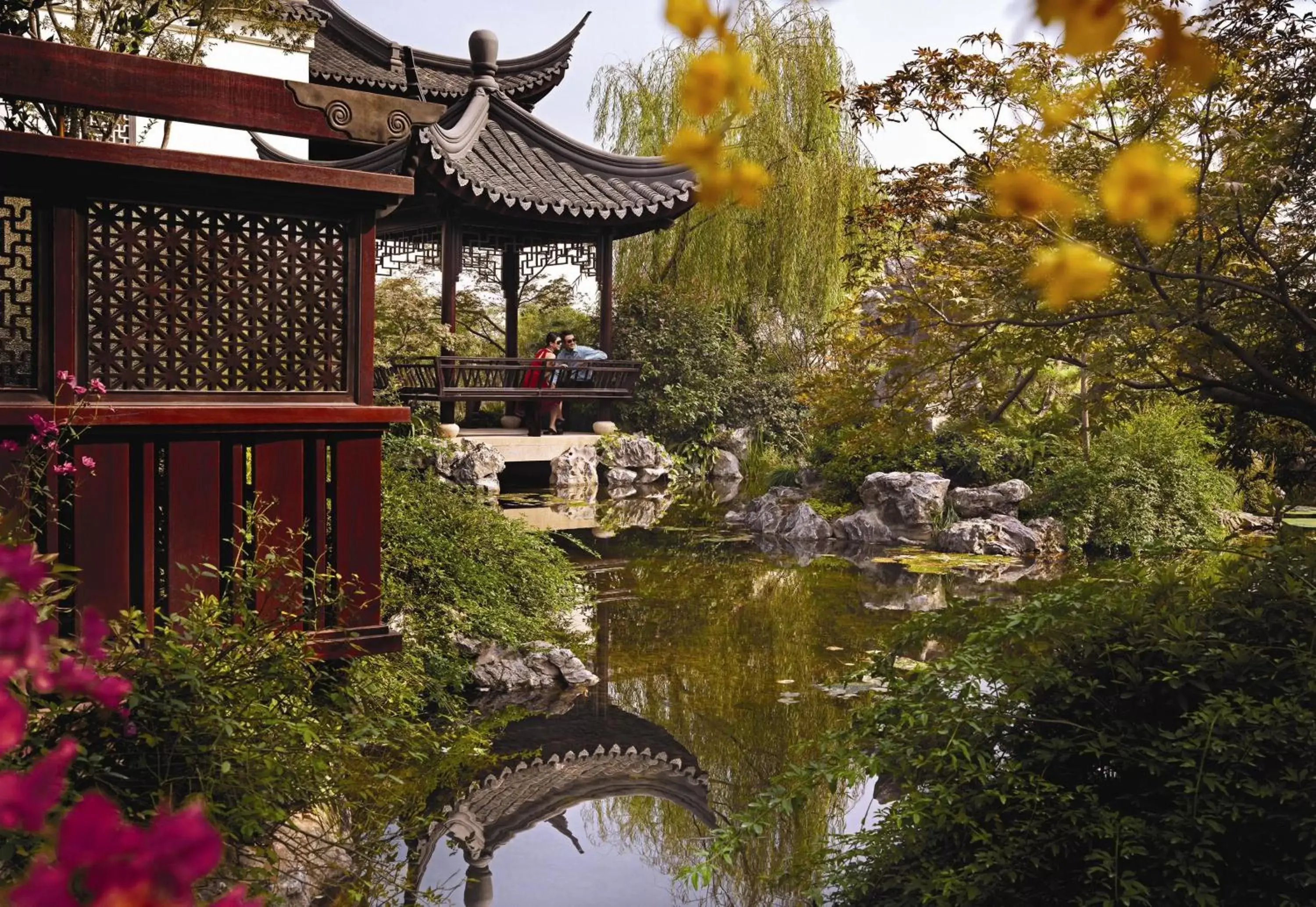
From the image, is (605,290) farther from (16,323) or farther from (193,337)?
(16,323)

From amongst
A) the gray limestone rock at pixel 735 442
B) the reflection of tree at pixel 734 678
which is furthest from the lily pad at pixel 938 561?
the gray limestone rock at pixel 735 442

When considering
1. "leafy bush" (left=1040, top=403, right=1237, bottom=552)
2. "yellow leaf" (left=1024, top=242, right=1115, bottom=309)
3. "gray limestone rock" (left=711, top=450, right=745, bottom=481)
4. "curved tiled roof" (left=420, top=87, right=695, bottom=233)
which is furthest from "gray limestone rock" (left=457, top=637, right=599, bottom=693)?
"gray limestone rock" (left=711, top=450, right=745, bottom=481)

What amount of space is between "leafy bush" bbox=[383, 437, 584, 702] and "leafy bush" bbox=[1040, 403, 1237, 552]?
4738 millimetres

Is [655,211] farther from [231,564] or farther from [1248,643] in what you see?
[1248,643]

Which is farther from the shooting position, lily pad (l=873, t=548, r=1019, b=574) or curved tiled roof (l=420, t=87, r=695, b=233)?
curved tiled roof (l=420, t=87, r=695, b=233)

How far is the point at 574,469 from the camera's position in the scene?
12.9 m

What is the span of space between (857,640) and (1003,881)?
3.21m

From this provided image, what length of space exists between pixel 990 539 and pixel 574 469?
5.69m

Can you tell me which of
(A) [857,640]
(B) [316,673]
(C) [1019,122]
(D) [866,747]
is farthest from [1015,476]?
(B) [316,673]

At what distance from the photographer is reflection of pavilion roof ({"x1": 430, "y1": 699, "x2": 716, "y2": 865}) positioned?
3.23m

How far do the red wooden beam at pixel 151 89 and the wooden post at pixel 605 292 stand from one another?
978 centimetres

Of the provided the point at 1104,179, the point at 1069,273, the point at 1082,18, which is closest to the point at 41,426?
the point at 1082,18

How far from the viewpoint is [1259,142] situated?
391 centimetres

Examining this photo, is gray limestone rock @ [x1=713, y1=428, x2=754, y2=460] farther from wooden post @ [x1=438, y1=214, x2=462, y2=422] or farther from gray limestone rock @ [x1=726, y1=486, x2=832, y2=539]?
gray limestone rock @ [x1=726, y1=486, x2=832, y2=539]
